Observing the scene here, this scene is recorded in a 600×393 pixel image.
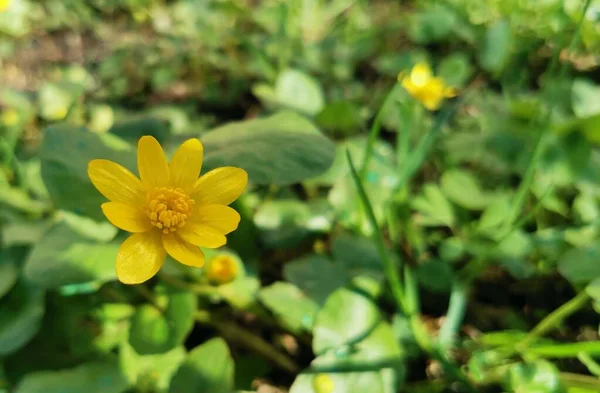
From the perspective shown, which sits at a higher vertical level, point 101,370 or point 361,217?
point 361,217

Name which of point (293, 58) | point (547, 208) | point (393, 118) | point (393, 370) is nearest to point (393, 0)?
point (293, 58)

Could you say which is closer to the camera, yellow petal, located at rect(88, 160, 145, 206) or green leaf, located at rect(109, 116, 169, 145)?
yellow petal, located at rect(88, 160, 145, 206)

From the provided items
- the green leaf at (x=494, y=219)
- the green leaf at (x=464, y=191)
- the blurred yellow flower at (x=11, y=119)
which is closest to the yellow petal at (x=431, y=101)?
the green leaf at (x=464, y=191)

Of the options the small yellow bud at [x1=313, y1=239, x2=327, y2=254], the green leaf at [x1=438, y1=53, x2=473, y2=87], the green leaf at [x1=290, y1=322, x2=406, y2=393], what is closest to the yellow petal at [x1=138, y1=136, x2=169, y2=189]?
the green leaf at [x1=290, y1=322, x2=406, y2=393]

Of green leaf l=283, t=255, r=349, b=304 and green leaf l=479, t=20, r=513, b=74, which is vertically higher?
green leaf l=479, t=20, r=513, b=74

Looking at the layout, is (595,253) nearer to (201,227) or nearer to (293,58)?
(201,227)

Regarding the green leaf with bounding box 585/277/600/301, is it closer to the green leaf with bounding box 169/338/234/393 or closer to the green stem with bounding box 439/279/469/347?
the green stem with bounding box 439/279/469/347

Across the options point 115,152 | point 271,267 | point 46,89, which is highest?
point 115,152
